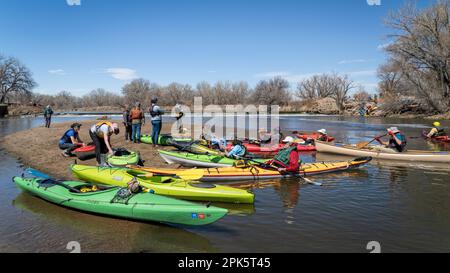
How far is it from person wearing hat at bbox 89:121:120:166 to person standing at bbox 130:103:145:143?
3.42 metres

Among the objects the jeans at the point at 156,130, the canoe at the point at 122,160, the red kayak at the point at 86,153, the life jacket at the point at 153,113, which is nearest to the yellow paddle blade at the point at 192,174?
the canoe at the point at 122,160

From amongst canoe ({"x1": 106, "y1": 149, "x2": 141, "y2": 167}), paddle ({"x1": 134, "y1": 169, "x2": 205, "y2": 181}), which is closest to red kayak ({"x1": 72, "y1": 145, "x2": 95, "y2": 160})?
canoe ({"x1": 106, "y1": 149, "x2": 141, "y2": 167})

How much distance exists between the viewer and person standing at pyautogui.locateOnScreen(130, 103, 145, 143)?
13.8 m

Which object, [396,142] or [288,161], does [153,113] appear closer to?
[288,161]

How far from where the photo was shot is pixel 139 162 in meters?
10.6

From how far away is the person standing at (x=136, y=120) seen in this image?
45.3 feet

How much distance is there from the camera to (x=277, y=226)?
6715 mm

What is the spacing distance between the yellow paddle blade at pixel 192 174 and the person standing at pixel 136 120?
208 inches

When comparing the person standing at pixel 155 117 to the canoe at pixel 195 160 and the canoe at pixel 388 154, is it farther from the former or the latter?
the canoe at pixel 388 154

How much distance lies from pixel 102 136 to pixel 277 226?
6289 millimetres

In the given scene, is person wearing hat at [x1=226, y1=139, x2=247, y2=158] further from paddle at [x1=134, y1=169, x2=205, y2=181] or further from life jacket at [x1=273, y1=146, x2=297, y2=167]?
paddle at [x1=134, y1=169, x2=205, y2=181]

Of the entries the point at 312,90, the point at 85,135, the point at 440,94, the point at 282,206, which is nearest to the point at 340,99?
the point at 312,90

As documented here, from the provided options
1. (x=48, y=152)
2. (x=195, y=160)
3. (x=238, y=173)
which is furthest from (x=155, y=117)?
(x=238, y=173)
